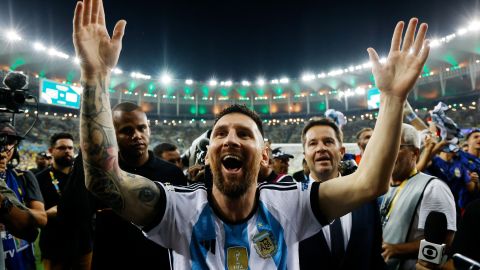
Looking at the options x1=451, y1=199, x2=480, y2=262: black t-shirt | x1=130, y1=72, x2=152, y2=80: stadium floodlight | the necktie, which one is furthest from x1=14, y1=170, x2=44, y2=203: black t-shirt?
x1=130, y1=72, x2=152, y2=80: stadium floodlight

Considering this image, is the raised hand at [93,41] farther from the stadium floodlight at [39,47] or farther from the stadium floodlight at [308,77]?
the stadium floodlight at [308,77]

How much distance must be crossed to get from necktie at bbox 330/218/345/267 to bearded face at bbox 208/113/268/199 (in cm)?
70

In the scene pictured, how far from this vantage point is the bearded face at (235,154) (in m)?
1.76

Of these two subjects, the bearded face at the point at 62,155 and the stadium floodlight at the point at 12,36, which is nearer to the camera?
the bearded face at the point at 62,155

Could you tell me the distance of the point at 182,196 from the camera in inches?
71.0

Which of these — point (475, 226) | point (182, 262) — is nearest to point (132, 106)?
point (182, 262)

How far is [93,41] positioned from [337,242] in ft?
6.23

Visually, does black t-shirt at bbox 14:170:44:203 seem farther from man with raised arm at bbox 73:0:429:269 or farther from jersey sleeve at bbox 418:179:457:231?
jersey sleeve at bbox 418:179:457:231

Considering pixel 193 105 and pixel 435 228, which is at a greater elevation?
pixel 193 105

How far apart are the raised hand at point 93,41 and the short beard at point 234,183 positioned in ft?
2.65

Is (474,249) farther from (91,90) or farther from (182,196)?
(91,90)

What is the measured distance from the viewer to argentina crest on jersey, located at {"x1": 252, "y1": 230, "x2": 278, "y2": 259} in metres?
1.63

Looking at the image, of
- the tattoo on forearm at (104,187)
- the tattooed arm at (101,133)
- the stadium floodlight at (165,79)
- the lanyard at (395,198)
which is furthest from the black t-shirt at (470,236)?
the stadium floodlight at (165,79)

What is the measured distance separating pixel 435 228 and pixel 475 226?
0.97 ft
